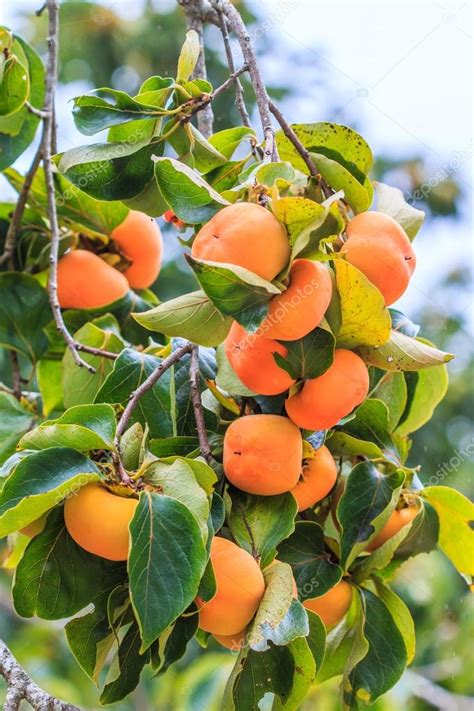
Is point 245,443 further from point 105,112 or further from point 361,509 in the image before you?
point 105,112

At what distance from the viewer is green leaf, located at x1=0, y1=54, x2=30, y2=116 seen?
1253mm

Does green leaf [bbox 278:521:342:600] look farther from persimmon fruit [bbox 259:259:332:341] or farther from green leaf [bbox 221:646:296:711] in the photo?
persimmon fruit [bbox 259:259:332:341]

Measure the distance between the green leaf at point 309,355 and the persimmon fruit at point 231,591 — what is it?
0.17 meters

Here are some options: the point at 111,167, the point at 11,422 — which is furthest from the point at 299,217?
the point at 11,422

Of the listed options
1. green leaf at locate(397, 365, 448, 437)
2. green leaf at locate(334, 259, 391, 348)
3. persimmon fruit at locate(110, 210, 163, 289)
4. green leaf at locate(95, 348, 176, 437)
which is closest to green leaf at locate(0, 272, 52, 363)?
persimmon fruit at locate(110, 210, 163, 289)

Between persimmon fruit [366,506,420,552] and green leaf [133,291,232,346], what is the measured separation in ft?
1.13

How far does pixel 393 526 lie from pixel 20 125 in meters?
0.81

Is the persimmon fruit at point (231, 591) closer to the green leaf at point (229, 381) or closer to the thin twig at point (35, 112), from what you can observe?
the green leaf at point (229, 381)

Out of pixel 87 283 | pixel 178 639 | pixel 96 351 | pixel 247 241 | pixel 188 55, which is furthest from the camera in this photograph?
pixel 87 283

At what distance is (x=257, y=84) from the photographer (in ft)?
A: 3.03

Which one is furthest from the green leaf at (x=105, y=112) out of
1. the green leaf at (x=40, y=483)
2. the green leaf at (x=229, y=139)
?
the green leaf at (x=40, y=483)

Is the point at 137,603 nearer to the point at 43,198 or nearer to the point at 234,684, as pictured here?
the point at 234,684

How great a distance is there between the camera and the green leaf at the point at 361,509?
979 mm

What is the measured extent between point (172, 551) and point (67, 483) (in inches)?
4.0
